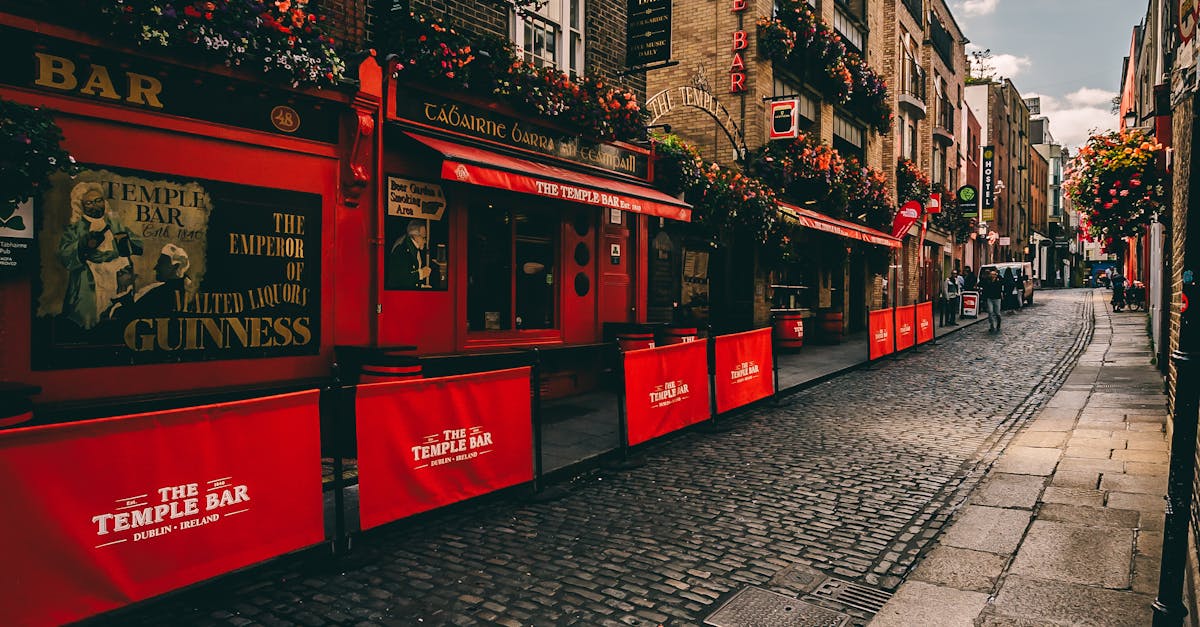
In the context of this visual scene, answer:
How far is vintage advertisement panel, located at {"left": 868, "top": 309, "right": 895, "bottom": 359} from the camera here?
50.6 ft

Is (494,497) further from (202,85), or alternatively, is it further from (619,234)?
(619,234)

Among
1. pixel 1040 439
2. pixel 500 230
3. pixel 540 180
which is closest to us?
pixel 1040 439

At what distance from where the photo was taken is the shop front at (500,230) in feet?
28.4

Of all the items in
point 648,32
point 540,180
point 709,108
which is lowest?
point 540,180

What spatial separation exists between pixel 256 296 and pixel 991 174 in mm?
42299

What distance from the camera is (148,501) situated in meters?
3.76

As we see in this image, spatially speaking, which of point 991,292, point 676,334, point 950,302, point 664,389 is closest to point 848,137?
point 991,292

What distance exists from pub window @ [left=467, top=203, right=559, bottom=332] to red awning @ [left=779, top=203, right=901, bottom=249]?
6.36 m

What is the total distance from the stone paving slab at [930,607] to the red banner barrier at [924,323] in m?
15.8

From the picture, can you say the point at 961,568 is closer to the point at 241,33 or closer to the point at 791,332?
the point at 241,33

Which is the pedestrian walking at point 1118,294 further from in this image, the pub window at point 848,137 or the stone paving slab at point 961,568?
the stone paving slab at point 961,568

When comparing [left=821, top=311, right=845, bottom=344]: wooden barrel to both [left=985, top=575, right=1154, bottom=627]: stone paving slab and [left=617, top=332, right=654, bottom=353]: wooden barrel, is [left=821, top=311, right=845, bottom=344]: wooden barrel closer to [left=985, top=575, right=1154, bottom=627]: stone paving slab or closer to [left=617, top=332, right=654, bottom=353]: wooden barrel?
[left=617, top=332, right=654, bottom=353]: wooden barrel

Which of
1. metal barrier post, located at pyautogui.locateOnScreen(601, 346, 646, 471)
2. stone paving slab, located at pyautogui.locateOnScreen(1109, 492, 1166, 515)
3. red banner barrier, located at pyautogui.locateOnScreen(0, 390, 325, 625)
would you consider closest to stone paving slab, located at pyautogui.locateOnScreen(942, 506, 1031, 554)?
stone paving slab, located at pyautogui.locateOnScreen(1109, 492, 1166, 515)

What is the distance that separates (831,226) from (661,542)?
14.1 meters
